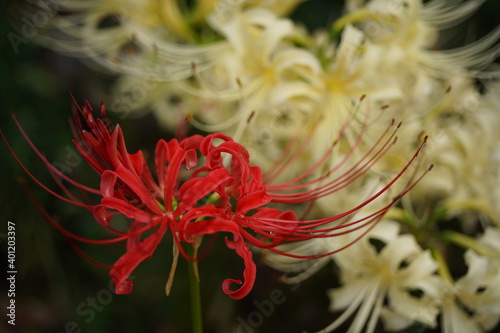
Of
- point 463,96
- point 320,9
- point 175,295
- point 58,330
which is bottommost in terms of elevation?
point 58,330

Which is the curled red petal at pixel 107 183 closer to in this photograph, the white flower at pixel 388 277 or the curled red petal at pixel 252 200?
the curled red petal at pixel 252 200

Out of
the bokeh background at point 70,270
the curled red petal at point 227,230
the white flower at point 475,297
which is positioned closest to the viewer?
the curled red petal at point 227,230

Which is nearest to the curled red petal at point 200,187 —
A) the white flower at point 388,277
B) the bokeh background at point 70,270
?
the white flower at point 388,277

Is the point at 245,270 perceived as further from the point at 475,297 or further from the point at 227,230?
the point at 475,297

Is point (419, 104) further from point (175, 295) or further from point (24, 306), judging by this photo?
point (24, 306)

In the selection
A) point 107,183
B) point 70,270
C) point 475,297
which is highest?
point 107,183

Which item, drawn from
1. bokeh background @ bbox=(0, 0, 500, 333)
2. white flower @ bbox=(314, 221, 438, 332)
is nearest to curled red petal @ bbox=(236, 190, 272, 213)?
white flower @ bbox=(314, 221, 438, 332)

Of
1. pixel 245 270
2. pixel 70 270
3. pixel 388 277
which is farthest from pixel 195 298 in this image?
pixel 70 270

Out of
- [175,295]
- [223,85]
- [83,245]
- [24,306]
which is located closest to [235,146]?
[223,85]
